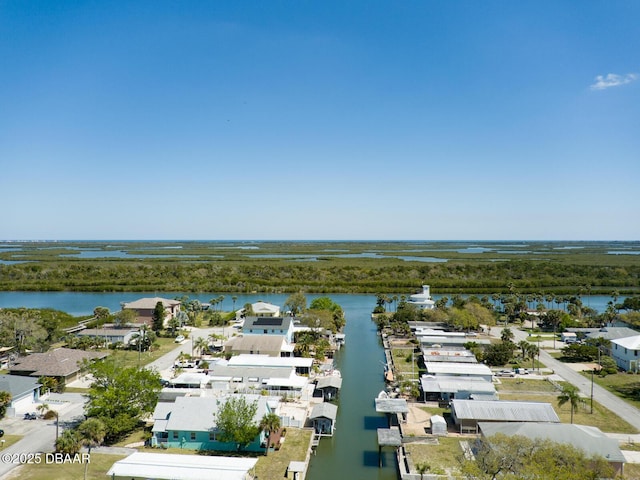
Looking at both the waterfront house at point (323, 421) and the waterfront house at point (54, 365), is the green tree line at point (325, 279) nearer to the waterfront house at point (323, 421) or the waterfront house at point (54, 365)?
the waterfront house at point (54, 365)

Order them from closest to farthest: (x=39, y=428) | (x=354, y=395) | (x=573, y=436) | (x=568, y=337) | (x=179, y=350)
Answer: (x=573, y=436)
(x=39, y=428)
(x=354, y=395)
(x=179, y=350)
(x=568, y=337)

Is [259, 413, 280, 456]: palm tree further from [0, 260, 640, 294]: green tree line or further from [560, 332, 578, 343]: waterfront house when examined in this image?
[0, 260, 640, 294]: green tree line

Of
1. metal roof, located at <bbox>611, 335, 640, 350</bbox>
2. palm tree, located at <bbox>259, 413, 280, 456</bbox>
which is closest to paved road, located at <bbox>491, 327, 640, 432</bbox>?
metal roof, located at <bbox>611, 335, 640, 350</bbox>

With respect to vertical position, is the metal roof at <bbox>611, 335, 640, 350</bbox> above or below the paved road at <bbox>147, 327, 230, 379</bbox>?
above

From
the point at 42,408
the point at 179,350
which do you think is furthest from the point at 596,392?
the point at 42,408

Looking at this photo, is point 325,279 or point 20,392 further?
point 325,279

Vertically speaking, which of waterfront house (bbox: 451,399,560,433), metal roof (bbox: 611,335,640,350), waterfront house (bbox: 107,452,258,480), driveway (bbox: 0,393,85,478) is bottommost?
driveway (bbox: 0,393,85,478)

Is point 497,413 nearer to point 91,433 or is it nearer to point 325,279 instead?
point 91,433
